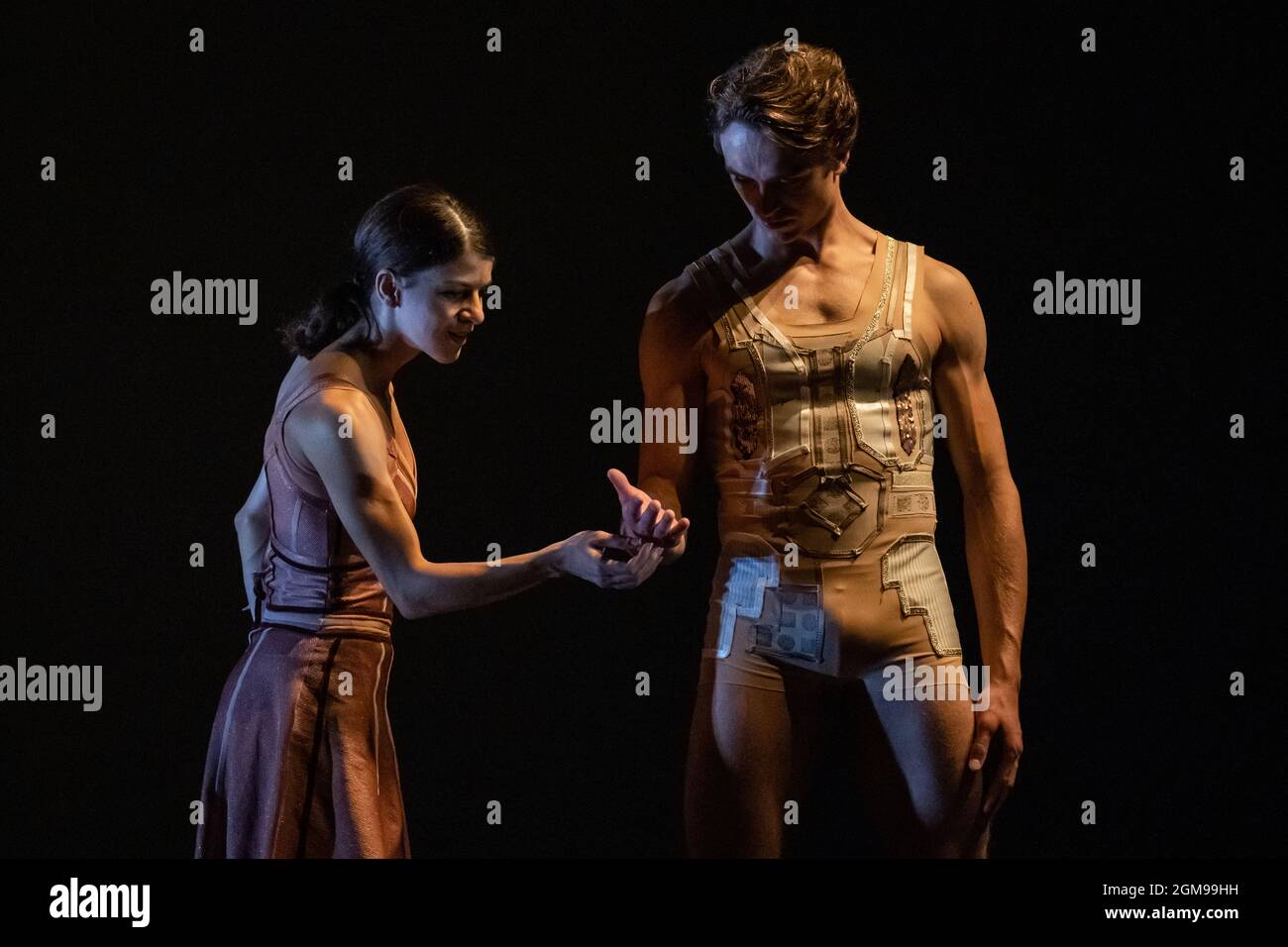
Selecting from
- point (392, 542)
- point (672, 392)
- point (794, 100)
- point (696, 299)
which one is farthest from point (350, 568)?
point (794, 100)

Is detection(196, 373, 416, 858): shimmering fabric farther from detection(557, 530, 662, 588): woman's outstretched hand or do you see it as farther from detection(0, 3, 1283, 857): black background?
detection(0, 3, 1283, 857): black background

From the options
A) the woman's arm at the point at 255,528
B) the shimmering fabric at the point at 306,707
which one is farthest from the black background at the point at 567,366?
the shimmering fabric at the point at 306,707

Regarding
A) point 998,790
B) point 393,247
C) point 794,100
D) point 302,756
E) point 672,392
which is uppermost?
point 794,100

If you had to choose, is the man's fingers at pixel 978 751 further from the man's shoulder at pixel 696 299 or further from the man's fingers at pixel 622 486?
the man's shoulder at pixel 696 299

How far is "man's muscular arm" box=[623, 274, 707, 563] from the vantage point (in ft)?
10.8

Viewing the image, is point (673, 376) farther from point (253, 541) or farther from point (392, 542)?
point (253, 541)

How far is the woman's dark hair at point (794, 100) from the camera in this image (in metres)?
3.15

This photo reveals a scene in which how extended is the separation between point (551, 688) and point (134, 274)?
135 cm

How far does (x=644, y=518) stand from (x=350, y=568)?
0.57 metres

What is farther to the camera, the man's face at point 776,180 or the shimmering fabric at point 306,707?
the man's face at point 776,180

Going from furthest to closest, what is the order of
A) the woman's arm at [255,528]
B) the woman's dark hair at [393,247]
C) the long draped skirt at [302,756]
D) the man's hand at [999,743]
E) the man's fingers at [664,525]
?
the woman's arm at [255,528] < the man's hand at [999,743] < the woman's dark hair at [393,247] < the long draped skirt at [302,756] < the man's fingers at [664,525]

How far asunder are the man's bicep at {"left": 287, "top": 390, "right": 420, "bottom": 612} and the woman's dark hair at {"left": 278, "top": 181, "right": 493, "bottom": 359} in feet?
0.72

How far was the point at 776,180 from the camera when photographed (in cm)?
320

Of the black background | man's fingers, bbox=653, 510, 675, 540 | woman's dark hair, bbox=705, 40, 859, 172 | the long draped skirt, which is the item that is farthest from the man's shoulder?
the long draped skirt
